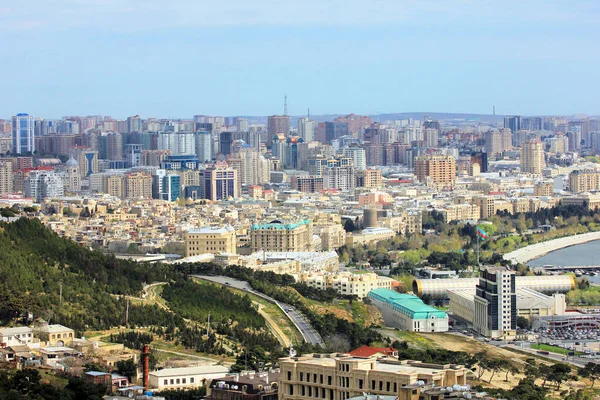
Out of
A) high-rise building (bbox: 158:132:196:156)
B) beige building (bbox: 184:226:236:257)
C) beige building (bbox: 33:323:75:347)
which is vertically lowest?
beige building (bbox: 184:226:236:257)

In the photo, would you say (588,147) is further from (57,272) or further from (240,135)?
(57,272)

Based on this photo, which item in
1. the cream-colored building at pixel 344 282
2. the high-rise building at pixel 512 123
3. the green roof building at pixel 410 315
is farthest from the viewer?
the high-rise building at pixel 512 123

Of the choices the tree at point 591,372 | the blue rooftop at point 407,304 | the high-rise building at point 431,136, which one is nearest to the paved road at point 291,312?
the blue rooftop at point 407,304

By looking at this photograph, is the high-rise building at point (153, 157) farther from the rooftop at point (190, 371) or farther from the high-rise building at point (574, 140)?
the rooftop at point (190, 371)

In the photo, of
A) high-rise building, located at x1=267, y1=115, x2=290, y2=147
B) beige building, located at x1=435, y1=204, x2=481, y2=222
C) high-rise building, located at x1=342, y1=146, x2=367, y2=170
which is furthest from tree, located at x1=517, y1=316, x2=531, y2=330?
high-rise building, located at x1=267, y1=115, x2=290, y2=147

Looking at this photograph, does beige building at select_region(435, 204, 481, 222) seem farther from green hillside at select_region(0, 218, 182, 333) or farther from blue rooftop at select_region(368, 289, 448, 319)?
green hillside at select_region(0, 218, 182, 333)

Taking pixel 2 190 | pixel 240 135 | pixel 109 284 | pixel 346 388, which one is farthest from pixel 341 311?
pixel 240 135
